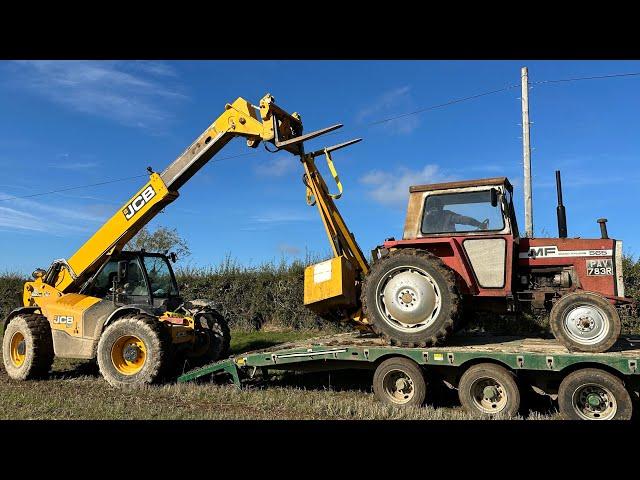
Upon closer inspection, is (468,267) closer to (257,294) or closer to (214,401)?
(214,401)

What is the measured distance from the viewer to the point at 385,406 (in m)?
6.21

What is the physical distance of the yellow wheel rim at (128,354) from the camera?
8.05 metres

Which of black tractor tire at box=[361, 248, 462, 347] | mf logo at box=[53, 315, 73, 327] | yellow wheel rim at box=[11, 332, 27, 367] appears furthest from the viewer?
yellow wheel rim at box=[11, 332, 27, 367]

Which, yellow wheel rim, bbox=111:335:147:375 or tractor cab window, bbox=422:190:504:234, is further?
yellow wheel rim, bbox=111:335:147:375

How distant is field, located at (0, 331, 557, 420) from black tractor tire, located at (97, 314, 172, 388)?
0.23m

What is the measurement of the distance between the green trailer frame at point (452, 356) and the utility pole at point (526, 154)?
4.93 meters

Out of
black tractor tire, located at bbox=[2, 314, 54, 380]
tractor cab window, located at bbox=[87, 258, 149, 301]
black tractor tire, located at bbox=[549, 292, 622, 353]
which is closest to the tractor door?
black tractor tire, located at bbox=[549, 292, 622, 353]

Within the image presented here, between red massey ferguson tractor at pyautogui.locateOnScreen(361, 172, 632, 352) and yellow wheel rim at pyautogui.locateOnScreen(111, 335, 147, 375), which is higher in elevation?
red massey ferguson tractor at pyautogui.locateOnScreen(361, 172, 632, 352)

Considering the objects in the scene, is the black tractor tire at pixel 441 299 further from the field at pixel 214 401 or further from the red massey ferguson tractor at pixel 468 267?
the field at pixel 214 401

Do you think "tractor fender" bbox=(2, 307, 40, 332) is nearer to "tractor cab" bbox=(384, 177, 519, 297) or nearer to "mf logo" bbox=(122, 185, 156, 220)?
"mf logo" bbox=(122, 185, 156, 220)

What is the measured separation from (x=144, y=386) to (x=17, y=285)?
1403 centimetres

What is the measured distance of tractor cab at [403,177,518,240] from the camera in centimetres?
670

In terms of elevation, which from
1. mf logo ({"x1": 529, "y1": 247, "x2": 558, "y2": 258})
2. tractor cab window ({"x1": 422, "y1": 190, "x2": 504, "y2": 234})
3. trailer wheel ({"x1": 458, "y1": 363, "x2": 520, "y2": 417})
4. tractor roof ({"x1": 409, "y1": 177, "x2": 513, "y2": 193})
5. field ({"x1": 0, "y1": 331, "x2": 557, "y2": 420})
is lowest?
field ({"x1": 0, "y1": 331, "x2": 557, "y2": 420})
